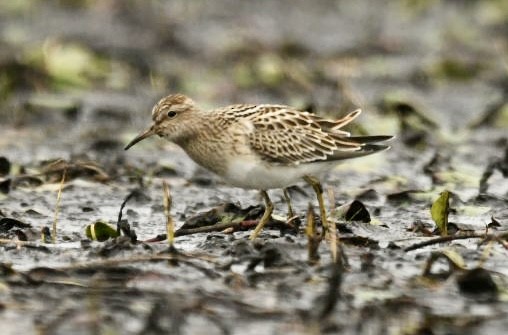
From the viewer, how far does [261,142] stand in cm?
917

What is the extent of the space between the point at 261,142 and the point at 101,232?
1.32m

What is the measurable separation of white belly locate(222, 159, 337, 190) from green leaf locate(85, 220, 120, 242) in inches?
36.0

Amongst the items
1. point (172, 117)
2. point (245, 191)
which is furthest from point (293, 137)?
point (245, 191)

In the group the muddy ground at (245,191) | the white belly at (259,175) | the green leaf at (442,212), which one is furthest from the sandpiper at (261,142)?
the green leaf at (442,212)

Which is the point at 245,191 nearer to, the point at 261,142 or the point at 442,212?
the point at 261,142

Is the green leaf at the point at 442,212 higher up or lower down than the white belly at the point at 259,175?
lower down

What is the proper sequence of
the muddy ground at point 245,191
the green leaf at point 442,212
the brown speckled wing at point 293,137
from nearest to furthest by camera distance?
the muddy ground at point 245,191 → the green leaf at point 442,212 → the brown speckled wing at point 293,137

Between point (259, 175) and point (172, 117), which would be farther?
point (172, 117)

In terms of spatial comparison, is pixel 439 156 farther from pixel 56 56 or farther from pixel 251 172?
pixel 56 56

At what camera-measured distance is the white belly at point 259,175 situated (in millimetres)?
9008

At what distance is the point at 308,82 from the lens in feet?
55.3

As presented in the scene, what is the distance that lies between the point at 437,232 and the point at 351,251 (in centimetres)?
93

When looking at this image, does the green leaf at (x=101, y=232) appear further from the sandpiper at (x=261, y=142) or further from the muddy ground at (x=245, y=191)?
the sandpiper at (x=261, y=142)

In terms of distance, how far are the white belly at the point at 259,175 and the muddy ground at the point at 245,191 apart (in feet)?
0.97
